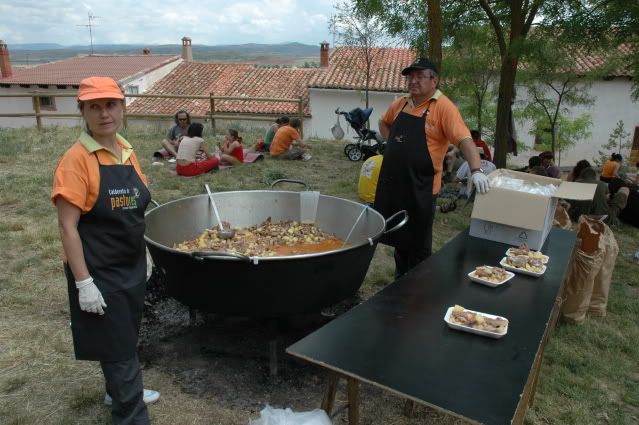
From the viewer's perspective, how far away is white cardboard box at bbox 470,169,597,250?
9.25 feet

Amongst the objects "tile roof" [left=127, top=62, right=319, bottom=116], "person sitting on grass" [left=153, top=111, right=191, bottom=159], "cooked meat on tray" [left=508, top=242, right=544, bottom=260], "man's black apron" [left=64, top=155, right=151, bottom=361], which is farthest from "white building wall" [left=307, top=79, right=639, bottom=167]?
"man's black apron" [left=64, top=155, right=151, bottom=361]

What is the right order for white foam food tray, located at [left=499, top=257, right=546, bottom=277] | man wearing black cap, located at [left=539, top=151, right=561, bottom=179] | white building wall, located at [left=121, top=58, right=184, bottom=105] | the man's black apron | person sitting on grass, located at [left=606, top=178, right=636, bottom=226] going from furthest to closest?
1. white building wall, located at [left=121, top=58, right=184, bottom=105]
2. man wearing black cap, located at [left=539, top=151, right=561, bottom=179]
3. person sitting on grass, located at [left=606, top=178, right=636, bottom=226]
4. white foam food tray, located at [left=499, top=257, right=546, bottom=277]
5. the man's black apron

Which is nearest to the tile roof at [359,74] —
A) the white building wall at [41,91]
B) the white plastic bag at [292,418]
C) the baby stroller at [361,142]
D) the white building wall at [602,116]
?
the white building wall at [602,116]

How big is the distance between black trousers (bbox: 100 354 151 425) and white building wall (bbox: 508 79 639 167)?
19.2 m

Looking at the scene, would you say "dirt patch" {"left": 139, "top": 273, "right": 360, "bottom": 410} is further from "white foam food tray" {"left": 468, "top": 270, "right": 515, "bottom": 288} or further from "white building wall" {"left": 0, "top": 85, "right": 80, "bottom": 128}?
"white building wall" {"left": 0, "top": 85, "right": 80, "bottom": 128}

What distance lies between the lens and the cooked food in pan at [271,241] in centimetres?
307

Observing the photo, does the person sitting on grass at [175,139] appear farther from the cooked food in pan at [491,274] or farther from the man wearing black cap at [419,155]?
the cooked food in pan at [491,274]

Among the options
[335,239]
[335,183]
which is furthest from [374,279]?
[335,183]

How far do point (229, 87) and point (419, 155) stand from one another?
2323 centimetres

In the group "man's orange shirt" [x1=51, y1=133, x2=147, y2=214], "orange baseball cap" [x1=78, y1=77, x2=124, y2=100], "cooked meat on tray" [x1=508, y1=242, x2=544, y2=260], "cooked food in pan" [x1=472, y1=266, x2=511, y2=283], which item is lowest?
"cooked food in pan" [x1=472, y1=266, x2=511, y2=283]

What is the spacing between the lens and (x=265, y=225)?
3594mm

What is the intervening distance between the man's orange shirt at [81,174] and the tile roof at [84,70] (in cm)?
2464

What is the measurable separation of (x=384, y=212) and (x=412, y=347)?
1.64m

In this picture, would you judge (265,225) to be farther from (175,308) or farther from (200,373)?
(200,373)
